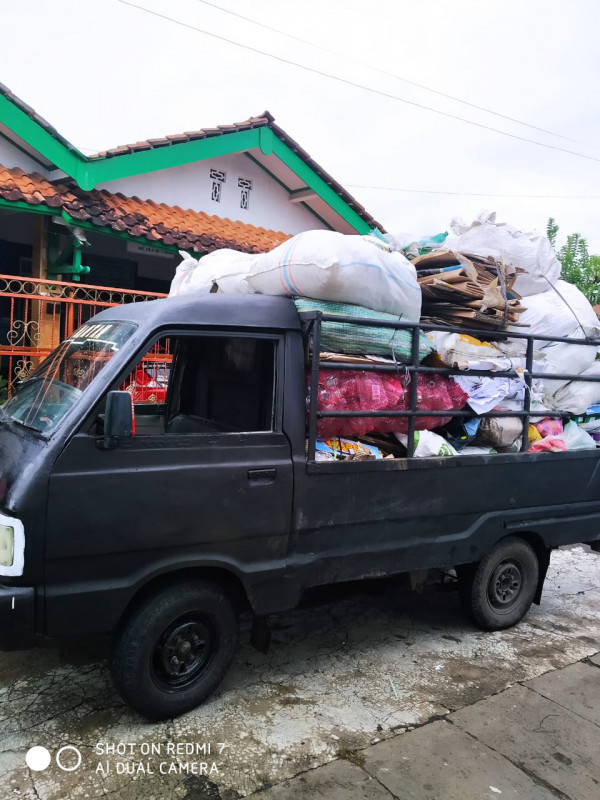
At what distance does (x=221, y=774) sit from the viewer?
275 centimetres

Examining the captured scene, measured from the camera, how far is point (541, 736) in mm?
3195

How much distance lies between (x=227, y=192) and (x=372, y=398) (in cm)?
844

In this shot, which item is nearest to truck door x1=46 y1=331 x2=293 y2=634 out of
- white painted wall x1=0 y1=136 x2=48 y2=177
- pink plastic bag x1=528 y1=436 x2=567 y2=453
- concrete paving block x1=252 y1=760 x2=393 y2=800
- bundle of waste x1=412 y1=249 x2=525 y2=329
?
concrete paving block x1=252 y1=760 x2=393 y2=800

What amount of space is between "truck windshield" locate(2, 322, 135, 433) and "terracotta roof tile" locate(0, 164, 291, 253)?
4.72 meters

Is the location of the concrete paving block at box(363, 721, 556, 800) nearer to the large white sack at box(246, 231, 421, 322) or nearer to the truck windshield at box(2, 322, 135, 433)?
the truck windshield at box(2, 322, 135, 433)

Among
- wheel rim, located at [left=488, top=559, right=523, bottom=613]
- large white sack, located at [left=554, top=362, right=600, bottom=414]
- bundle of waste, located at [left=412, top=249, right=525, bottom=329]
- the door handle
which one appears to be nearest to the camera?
the door handle

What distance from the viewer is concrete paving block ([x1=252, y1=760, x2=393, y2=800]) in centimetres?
264

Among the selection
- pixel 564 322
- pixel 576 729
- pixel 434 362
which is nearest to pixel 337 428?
pixel 434 362

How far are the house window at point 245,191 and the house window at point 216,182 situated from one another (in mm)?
377

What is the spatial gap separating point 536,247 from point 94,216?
18.1 ft

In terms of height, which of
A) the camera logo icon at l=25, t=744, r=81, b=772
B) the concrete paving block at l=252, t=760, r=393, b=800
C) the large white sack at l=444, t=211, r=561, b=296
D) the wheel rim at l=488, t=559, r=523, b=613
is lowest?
the concrete paving block at l=252, t=760, r=393, b=800

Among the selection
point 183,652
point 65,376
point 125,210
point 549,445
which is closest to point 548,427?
point 549,445

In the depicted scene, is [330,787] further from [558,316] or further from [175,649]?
[558,316]

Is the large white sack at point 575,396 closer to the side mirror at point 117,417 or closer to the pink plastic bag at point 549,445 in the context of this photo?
the pink plastic bag at point 549,445
